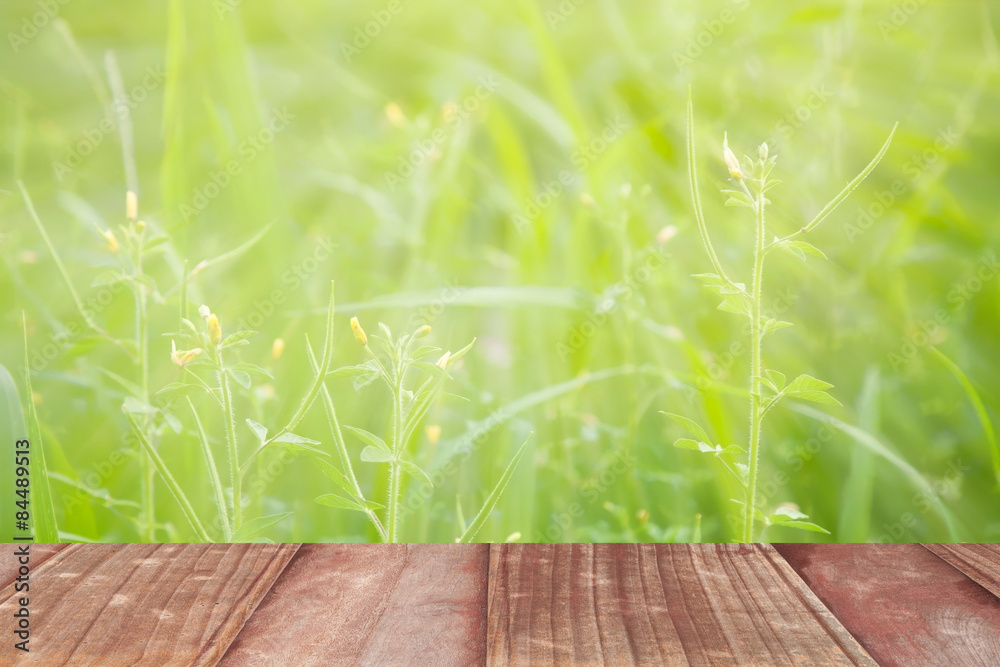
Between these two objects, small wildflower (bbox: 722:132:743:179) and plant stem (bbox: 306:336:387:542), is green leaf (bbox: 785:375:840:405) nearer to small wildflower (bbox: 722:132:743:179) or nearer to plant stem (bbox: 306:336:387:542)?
small wildflower (bbox: 722:132:743:179)

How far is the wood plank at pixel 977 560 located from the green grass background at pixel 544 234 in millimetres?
68

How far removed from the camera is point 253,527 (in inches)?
39.1

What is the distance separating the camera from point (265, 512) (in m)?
1.04

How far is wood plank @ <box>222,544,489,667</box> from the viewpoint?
66 cm

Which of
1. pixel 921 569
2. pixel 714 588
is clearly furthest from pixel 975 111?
pixel 714 588

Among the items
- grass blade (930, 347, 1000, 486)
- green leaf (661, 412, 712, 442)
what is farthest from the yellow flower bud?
grass blade (930, 347, 1000, 486)

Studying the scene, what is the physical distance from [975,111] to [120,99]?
3.79 ft

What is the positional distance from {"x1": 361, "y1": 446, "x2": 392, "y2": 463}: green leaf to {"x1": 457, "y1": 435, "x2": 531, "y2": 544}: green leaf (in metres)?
0.14

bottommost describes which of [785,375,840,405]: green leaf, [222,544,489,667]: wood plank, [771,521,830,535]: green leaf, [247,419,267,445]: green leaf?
[222,544,489,667]: wood plank

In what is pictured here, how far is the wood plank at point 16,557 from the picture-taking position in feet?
2.82

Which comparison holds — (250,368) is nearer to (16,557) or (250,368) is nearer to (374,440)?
(374,440)

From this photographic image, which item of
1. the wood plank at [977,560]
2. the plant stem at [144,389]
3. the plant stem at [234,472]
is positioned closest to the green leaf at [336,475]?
the plant stem at [234,472]

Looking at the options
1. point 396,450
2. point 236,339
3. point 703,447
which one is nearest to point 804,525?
point 703,447

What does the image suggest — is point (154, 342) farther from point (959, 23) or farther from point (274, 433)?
point (959, 23)
